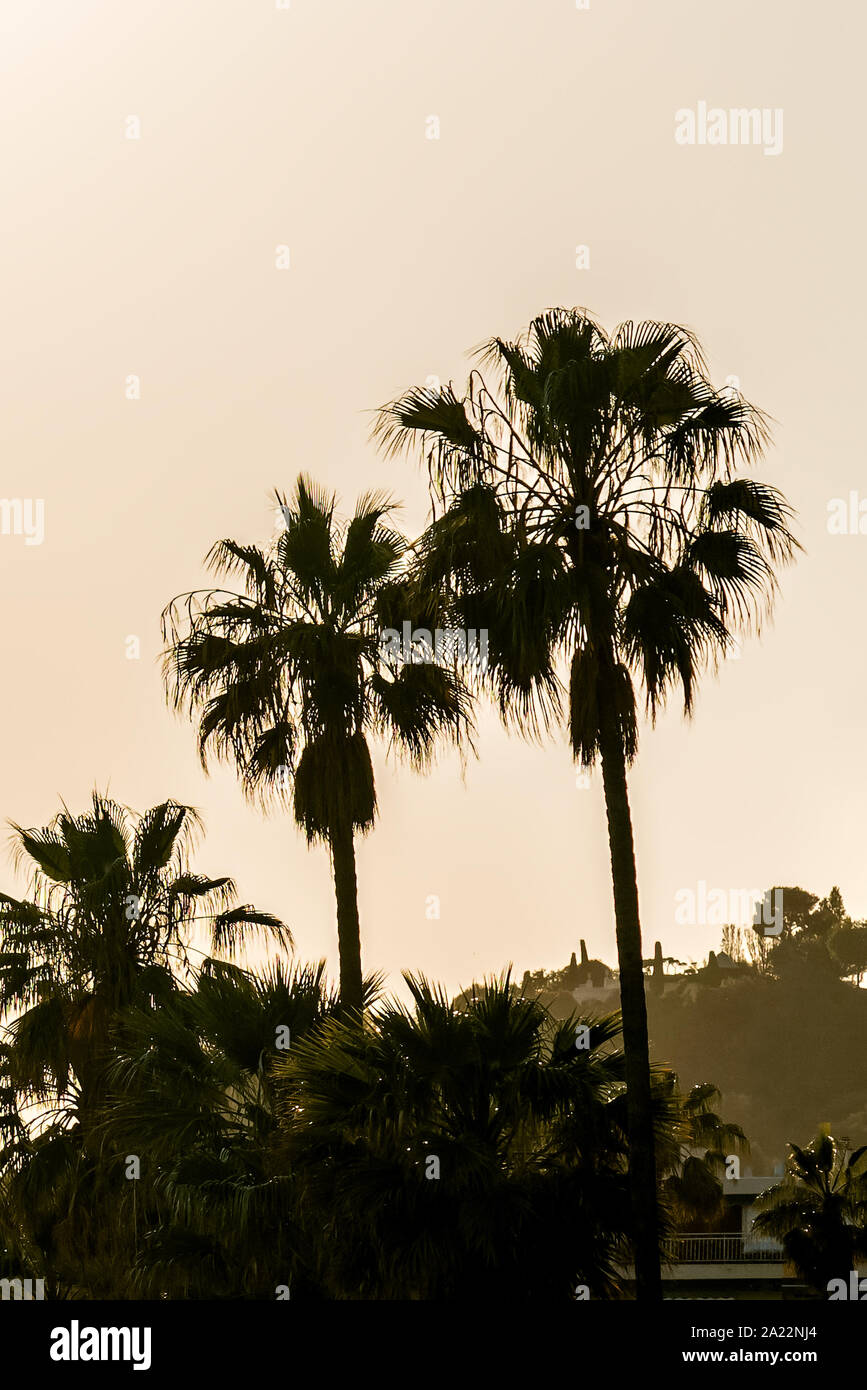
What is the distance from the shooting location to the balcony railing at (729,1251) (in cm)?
4047

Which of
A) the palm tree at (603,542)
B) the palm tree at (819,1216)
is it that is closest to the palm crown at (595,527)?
the palm tree at (603,542)

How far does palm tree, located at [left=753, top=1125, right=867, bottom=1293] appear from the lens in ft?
88.9

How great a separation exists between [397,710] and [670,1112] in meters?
7.29

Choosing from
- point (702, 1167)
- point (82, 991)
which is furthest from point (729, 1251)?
point (82, 991)

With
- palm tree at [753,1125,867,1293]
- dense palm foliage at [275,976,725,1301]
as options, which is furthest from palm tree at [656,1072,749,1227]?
dense palm foliage at [275,976,725,1301]

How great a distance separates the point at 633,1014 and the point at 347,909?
594 cm

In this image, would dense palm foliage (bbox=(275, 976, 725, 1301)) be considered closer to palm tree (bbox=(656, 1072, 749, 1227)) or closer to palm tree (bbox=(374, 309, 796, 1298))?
palm tree (bbox=(374, 309, 796, 1298))

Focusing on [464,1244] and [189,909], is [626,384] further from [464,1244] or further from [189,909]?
[189,909]

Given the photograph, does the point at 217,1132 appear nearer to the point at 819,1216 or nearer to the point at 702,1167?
the point at 819,1216

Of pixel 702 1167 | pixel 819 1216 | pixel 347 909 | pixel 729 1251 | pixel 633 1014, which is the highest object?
pixel 347 909

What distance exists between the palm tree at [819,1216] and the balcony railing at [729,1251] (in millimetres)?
11628

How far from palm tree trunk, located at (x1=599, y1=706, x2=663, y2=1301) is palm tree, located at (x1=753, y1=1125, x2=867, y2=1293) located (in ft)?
48.2

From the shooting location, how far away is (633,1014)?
14.1 metres
